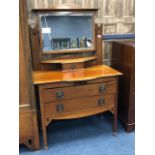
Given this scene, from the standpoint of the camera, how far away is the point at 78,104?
190 centimetres

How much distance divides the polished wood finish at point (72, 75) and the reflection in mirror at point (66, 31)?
0.28 metres

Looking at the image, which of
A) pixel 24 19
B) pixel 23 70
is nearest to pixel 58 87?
pixel 23 70

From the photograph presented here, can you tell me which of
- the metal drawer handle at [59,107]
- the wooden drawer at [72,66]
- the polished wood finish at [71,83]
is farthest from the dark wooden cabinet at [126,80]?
the metal drawer handle at [59,107]

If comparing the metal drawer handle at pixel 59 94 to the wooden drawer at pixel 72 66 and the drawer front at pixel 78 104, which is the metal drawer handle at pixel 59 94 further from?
the wooden drawer at pixel 72 66

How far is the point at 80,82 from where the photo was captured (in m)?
1.83

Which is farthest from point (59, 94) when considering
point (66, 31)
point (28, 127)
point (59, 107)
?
point (66, 31)

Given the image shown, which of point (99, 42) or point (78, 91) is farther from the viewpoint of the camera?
point (99, 42)

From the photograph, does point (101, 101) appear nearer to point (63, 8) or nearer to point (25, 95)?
point (25, 95)

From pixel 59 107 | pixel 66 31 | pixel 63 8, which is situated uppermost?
pixel 63 8

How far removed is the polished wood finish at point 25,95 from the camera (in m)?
1.62

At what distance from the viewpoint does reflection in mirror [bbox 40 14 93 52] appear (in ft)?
6.69

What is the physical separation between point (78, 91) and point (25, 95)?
486 millimetres
